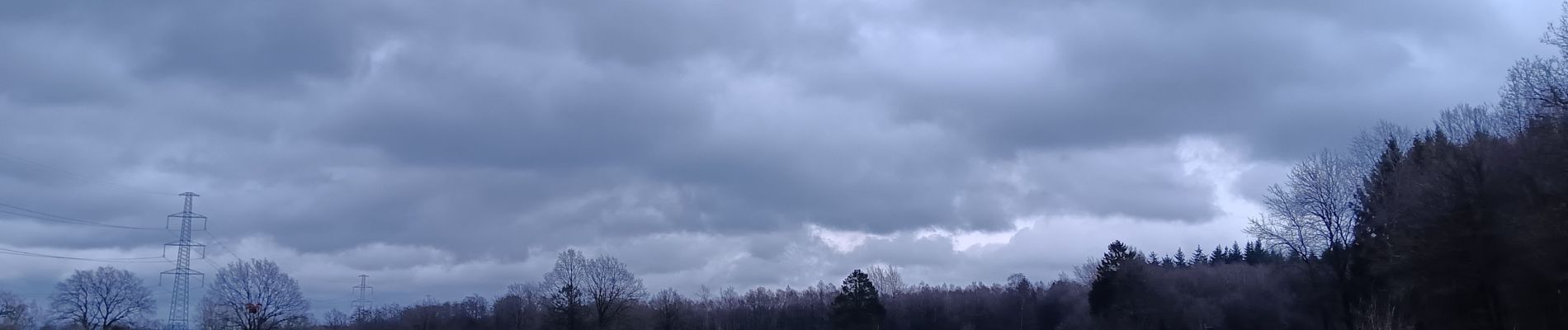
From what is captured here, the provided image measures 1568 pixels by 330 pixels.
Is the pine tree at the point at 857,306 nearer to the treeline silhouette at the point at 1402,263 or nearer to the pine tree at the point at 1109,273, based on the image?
the treeline silhouette at the point at 1402,263

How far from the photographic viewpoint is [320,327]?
13362cm

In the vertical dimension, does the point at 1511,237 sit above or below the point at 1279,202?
below

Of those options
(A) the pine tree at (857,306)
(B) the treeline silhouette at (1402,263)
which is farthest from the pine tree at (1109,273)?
(A) the pine tree at (857,306)

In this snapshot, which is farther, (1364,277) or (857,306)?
(857,306)

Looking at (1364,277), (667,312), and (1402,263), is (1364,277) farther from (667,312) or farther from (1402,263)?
(667,312)

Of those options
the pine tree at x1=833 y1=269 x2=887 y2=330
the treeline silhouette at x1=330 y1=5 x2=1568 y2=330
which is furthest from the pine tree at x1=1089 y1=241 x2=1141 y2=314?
the pine tree at x1=833 y1=269 x2=887 y2=330

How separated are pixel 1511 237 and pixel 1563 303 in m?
3.70

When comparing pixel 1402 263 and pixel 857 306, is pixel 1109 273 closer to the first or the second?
pixel 857 306

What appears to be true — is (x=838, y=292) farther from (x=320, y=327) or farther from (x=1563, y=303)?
(x=1563, y=303)

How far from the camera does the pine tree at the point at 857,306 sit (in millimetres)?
110250

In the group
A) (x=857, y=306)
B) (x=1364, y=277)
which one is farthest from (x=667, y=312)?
(x=1364, y=277)

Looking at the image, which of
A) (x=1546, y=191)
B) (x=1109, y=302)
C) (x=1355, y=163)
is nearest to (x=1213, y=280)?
(x=1109, y=302)

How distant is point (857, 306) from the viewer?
110312 mm

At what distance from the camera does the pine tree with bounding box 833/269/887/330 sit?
110 m
